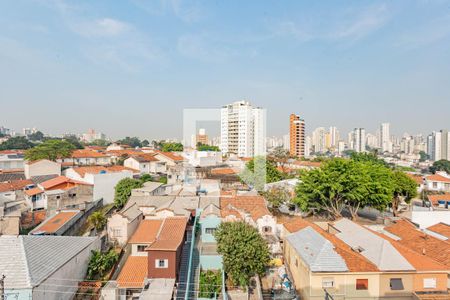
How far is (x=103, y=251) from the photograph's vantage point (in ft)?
38.8

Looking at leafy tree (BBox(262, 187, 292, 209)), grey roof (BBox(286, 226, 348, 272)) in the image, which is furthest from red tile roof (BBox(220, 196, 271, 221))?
grey roof (BBox(286, 226, 348, 272))

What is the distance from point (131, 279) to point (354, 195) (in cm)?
1220

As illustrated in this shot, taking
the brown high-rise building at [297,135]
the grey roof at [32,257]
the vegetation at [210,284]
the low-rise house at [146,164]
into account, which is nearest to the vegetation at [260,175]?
the low-rise house at [146,164]

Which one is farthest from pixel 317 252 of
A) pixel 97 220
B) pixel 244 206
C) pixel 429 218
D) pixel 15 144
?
pixel 15 144

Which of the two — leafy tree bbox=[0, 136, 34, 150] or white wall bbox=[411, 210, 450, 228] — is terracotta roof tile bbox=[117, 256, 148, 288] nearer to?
white wall bbox=[411, 210, 450, 228]

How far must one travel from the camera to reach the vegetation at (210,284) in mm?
9262

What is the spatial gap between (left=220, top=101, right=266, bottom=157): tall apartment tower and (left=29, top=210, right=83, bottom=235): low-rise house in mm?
34665

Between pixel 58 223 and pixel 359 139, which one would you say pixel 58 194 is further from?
pixel 359 139

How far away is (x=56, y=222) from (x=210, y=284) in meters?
8.89

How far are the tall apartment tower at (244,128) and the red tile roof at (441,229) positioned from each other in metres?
33.2

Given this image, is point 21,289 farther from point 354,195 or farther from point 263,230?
point 354,195

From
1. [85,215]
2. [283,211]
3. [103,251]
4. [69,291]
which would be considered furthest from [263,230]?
[85,215]

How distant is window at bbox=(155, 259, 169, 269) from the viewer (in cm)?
965

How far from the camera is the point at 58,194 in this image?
16.3 meters
